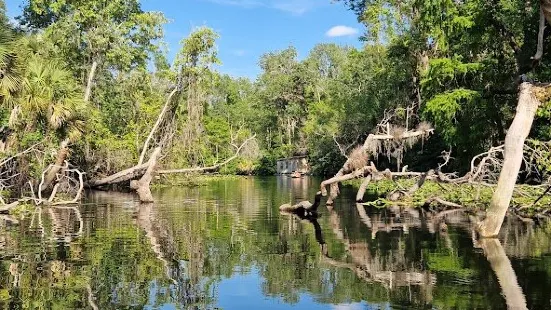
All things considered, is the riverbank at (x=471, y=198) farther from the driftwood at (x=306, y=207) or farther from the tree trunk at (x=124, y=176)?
the tree trunk at (x=124, y=176)

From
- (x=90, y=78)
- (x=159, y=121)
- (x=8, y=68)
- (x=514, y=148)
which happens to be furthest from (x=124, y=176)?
(x=514, y=148)

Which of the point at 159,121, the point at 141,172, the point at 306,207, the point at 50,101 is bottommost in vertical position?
the point at 306,207

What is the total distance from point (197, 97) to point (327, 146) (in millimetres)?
30255

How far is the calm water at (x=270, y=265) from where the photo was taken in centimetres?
784

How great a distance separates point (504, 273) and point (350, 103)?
42861 millimetres

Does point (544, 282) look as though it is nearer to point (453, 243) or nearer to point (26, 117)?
point (453, 243)

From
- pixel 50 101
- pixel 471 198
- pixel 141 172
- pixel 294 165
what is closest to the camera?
pixel 471 198

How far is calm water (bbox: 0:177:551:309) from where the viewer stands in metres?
7.84

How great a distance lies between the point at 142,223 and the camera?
55.9 ft

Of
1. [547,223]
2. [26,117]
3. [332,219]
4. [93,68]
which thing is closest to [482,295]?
[547,223]

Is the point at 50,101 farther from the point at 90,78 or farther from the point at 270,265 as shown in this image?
the point at 270,265

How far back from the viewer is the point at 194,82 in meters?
33.6

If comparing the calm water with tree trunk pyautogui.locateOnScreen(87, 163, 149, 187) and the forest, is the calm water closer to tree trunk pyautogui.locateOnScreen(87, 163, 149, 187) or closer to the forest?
the forest

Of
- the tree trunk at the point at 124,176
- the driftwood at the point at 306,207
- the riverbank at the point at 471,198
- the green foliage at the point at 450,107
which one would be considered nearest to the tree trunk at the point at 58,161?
the tree trunk at the point at 124,176
